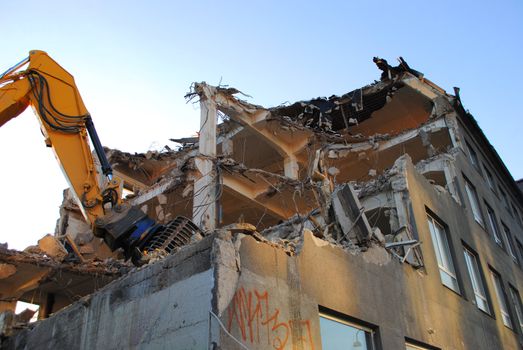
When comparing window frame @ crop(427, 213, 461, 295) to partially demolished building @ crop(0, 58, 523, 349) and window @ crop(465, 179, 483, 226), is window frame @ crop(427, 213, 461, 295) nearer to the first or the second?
partially demolished building @ crop(0, 58, 523, 349)

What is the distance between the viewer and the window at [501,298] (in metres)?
13.7

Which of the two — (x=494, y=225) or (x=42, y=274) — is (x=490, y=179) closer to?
(x=494, y=225)

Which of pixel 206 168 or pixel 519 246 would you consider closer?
pixel 206 168

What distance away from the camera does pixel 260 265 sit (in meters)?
5.63

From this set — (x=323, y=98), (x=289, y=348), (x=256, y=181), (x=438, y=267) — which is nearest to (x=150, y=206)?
(x=256, y=181)

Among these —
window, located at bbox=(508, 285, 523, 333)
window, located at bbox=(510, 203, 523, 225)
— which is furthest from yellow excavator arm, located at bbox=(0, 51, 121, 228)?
window, located at bbox=(510, 203, 523, 225)

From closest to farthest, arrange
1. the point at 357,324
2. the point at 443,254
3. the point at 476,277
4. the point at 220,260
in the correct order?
the point at 220,260 → the point at 357,324 → the point at 443,254 → the point at 476,277

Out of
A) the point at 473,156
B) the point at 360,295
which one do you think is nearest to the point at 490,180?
the point at 473,156

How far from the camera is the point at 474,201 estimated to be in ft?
53.4

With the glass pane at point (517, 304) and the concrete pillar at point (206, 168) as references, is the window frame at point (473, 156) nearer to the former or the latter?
the glass pane at point (517, 304)

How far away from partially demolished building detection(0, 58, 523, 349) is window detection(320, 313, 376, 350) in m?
0.02

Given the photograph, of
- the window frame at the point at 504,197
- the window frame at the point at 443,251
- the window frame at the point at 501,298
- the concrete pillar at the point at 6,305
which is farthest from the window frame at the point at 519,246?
the concrete pillar at the point at 6,305

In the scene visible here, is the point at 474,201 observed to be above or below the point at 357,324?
above

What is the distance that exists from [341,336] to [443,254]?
563 centimetres
